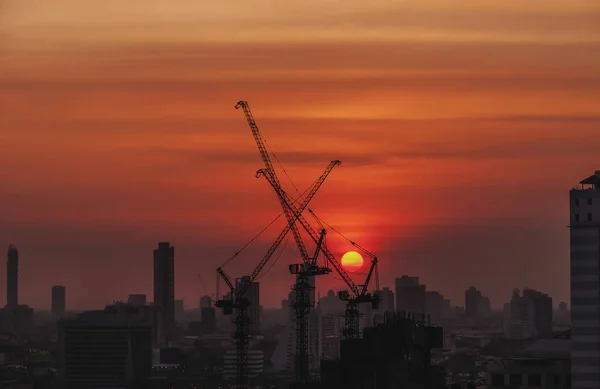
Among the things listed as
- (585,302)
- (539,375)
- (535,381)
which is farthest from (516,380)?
(585,302)

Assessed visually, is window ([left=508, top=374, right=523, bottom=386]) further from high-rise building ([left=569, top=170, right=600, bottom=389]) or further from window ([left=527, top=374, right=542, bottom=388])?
high-rise building ([left=569, top=170, right=600, bottom=389])

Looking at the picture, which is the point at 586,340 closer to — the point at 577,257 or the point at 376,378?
the point at 577,257

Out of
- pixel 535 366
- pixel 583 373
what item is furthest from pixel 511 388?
pixel 583 373

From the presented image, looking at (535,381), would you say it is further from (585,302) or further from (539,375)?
Result: (585,302)

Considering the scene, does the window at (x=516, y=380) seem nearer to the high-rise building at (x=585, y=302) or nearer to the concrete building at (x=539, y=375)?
the concrete building at (x=539, y=375)

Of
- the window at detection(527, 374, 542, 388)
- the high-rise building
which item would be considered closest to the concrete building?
the window at detection(527, 374, 542, 388)

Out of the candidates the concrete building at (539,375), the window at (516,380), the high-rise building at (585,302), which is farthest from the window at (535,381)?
the high-rise building at (585,302)
